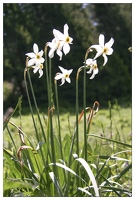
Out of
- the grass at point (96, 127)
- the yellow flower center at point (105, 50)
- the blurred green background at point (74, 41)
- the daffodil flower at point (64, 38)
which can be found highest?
the blurred green background at point (74, 41)

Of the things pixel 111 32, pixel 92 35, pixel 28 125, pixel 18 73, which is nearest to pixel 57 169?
pixel 28 125

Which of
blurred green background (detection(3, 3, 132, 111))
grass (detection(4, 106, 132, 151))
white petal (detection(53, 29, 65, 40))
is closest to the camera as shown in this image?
white petal (detection(53, 29, 65, 40))

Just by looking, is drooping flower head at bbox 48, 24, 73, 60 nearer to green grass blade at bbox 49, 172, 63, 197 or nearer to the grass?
green grass blade at bbox 49, 172, 63, 197

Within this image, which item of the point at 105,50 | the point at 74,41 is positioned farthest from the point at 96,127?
the point at 105,50

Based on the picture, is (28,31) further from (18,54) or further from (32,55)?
(32,55)

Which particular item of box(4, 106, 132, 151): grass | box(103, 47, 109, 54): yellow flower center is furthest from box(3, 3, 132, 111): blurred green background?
box(103, 47, 109, 54): yellow flower center

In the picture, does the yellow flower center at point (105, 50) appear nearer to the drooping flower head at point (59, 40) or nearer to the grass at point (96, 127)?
the drooping flower head at point (59, 40)

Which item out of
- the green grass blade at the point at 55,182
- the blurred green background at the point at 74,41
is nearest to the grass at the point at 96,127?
the green grass blade at the point at 55,182

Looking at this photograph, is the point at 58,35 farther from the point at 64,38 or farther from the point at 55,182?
the point at 55,182
